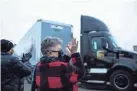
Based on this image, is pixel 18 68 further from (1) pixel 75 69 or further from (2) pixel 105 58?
(2) pixel 105 58

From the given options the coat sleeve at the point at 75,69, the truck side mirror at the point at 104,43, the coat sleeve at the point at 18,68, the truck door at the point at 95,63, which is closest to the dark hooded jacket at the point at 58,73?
the coat sleeve at the point at 75,69

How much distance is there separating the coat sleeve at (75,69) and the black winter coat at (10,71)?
98 cm

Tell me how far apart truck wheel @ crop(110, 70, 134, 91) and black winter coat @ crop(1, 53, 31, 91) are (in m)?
7.11

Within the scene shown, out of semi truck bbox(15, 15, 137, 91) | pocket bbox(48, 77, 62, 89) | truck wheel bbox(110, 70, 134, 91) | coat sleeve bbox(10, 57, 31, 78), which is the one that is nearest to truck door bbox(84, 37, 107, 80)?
semi truck bbox(15, 15, 137, 91)

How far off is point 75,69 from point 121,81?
314 inches

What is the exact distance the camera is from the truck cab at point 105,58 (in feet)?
35.7

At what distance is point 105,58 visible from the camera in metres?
11.4

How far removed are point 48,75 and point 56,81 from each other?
0.35 feet

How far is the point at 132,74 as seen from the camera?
10.9 metres

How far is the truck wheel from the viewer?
10.7 metres

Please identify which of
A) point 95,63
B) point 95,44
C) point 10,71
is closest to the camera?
point 10,71

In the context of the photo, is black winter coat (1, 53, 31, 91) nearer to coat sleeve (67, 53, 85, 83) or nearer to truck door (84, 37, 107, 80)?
coat sleeve (67, 53, 85, 83)

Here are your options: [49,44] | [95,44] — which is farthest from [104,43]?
[49,44]

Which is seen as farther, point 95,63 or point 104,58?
point 95,63
